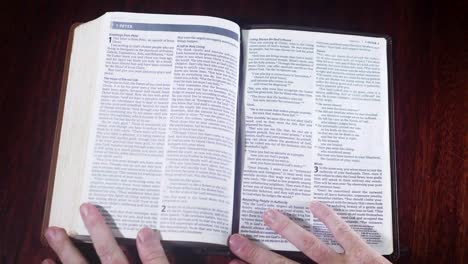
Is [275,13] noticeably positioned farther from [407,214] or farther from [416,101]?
[407,214]

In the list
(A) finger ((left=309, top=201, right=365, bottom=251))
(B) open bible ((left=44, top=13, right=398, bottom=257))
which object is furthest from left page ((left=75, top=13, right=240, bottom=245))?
(A) finger ((left=309, top=201, right=365, bottom=251))

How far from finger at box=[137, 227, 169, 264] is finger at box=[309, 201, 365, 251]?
220 mm

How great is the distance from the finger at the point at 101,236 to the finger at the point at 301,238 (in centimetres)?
21

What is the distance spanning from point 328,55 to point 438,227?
311 millimetres

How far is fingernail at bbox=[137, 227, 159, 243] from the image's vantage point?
1.62 feet

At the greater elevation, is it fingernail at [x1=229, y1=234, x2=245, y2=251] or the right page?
the right page

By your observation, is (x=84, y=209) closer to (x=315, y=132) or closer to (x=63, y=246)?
(x=63, y=246)

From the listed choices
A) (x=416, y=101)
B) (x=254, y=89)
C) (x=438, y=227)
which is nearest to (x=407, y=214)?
(x=438, y=227)

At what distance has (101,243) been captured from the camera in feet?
1.61

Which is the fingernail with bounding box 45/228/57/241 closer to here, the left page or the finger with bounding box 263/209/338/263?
the left page

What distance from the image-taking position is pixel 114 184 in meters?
0.52

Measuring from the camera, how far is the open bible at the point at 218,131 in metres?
0.52

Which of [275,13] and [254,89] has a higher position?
[275,13]

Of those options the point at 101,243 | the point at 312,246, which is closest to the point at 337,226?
the point at 312,246
